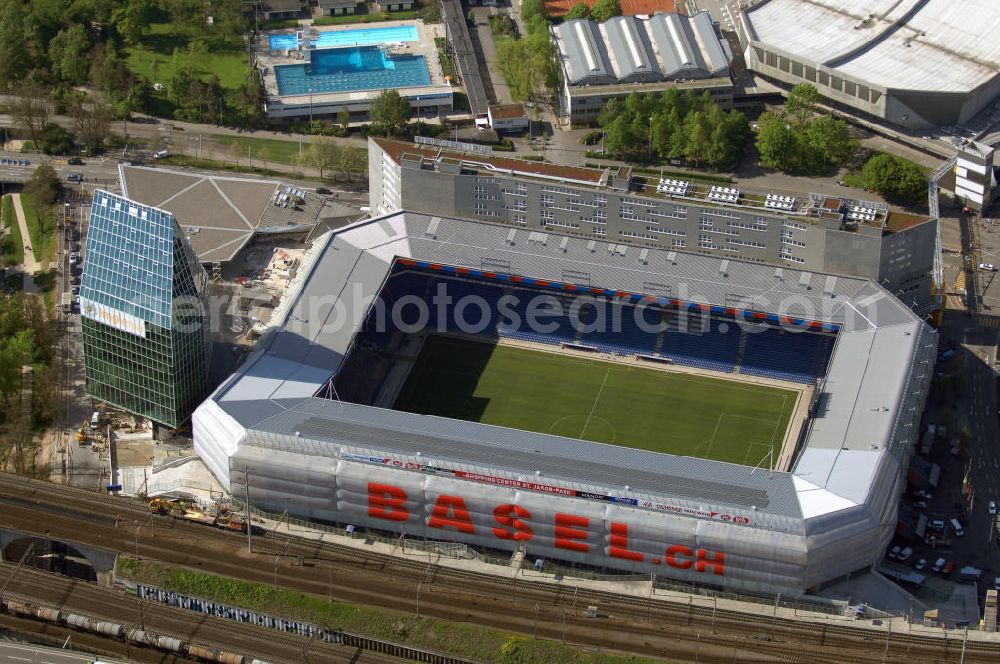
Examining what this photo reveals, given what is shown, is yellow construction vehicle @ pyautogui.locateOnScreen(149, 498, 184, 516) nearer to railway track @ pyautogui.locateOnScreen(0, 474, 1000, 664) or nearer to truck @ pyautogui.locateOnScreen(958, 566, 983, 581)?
railway track @ pyautogui.locateOnScreen(0, 474, 1000, 664)

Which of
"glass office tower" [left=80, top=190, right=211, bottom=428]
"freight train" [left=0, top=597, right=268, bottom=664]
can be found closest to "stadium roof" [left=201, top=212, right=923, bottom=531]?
"glass office tower" [left=80, top=190, right=211, bottom=428]

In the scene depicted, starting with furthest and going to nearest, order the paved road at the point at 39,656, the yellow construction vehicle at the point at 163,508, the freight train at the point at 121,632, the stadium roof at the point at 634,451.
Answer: the yellow construction vehicle at the point at 163,508 → the stadium roof at the point at 634,451 → the freight train at the point at 121,632 → the paved road at the point at 39,656

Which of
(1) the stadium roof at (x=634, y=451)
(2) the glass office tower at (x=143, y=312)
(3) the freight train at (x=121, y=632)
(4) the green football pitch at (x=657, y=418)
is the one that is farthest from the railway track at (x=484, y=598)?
(4) the green football pitch at (x=657, y=418)

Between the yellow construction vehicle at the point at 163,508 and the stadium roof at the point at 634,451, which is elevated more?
the stadium roof at the point at 634,451

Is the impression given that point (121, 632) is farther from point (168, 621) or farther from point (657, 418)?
point (657, 418)

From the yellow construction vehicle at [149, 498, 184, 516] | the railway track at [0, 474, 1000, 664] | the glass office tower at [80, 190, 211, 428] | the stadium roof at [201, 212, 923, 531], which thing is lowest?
the railway track at [0, 474, 1000, 664]

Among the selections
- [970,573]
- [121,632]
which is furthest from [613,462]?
[121,632]

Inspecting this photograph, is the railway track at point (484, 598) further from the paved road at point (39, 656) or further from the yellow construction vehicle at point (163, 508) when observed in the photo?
the paved road at point (39, 656)
